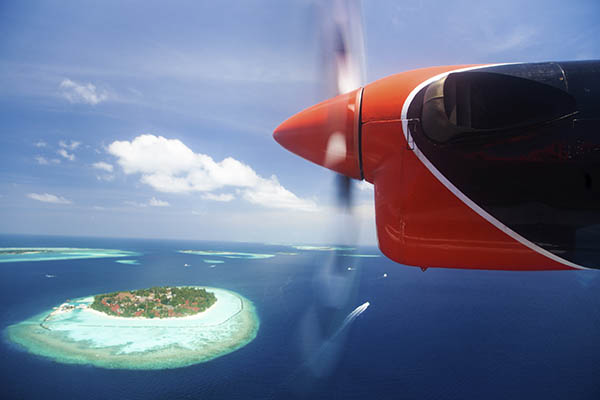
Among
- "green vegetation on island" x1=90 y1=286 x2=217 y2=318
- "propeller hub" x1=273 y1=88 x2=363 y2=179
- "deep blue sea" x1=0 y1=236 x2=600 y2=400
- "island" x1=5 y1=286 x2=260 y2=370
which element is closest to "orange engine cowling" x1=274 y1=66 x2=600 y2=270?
"propeller hub" x1=273 y1=88 x2=363 y2=179

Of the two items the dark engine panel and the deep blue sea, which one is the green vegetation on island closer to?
the deep blue sea

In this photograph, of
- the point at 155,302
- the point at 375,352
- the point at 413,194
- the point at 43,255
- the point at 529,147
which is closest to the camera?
the point at 529,147

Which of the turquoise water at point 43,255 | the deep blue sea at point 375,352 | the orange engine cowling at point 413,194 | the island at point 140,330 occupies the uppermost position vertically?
the orange engine cowling at point 413,194

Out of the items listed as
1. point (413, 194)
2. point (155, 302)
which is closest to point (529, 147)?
point (413, 194)

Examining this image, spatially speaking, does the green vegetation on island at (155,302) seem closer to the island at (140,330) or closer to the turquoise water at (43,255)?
the island at (140,330)

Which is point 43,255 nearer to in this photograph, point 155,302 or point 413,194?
point 155,302

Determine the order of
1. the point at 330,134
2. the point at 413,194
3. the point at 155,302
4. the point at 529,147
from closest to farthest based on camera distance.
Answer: the point at 529,147 < the point at 413,194 < the point at 330,134 < the point at 155,302

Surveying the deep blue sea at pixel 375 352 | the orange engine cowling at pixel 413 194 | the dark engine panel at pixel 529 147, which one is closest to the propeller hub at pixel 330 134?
the orange engine cowling at pixel 413 194

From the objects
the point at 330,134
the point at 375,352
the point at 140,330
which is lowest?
the point at 375,352
